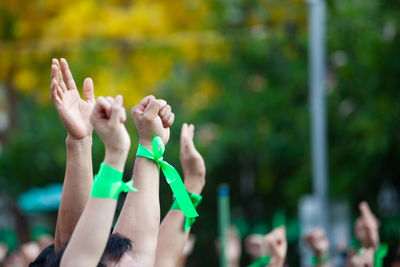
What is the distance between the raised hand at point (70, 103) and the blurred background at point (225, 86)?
7.83 m

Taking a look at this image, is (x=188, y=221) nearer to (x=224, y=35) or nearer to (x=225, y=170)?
(x=224, y=35)

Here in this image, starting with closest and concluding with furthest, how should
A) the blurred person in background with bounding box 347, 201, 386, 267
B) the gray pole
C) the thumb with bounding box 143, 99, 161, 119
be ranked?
the thumb with bounding box 143, 99, 161, 119 → the blurred person in background with bounding box 347, 201, 386, 267 → the gray pole

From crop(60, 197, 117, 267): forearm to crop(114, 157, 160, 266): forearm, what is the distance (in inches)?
9.3

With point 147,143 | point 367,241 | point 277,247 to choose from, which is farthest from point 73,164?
point 367,241

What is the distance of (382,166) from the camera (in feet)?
32.6

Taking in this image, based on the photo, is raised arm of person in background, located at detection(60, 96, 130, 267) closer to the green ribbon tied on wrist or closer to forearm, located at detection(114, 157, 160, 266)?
the green ribbon tied on wrist

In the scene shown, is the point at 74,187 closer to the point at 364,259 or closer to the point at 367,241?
the point at 364,259

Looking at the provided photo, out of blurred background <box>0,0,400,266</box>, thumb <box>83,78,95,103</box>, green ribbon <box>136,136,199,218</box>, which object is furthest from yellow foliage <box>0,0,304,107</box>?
green ribbon <box>136,136,199,218</box>

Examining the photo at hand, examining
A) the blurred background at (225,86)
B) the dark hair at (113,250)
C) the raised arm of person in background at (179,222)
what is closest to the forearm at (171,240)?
the raised arm of person in background at (179,222)

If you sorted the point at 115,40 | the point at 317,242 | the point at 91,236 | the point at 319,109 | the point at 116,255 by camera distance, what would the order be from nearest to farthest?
the point at 91,236 < the point at 116,255 < the point at 317,242 < the point at 319,109 < the point at 115,40

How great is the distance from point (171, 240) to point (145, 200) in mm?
424

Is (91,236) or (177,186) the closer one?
(91,236)

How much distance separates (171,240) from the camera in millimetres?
2463

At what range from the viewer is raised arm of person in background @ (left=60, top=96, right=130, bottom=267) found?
1.80 meters
